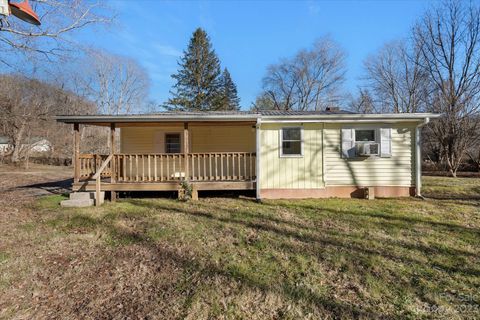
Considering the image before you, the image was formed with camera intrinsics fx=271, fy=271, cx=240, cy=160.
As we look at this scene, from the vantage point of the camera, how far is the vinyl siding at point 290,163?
8984 millimetres

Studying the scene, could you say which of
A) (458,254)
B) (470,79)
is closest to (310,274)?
(458,254)

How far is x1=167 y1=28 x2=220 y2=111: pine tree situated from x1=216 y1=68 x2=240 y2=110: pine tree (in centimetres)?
59

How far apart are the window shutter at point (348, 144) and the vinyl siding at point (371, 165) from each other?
146mm

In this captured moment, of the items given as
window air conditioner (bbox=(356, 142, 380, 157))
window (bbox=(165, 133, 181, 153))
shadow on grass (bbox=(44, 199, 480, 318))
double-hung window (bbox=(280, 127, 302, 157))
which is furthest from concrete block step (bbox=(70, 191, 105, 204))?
window air conditioner (bbox=(356, 142, 380, 157))

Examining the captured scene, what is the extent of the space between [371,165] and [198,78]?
1032 inches

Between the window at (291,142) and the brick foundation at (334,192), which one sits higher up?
the window at (291,142)

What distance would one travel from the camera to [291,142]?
911cm

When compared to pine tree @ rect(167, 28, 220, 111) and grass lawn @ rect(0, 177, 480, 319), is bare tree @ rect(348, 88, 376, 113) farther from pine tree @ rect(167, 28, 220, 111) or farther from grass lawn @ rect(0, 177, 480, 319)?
grass lawn @ rect(0, 177, 480, 319)

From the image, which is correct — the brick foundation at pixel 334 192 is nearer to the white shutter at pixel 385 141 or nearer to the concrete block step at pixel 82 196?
the white shutter at pixel 385 141

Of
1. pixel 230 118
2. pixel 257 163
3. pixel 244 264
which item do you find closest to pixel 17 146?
pixel 230 118

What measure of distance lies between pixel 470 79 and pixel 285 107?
19.9 metres

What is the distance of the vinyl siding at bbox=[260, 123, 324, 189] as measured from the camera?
898cm

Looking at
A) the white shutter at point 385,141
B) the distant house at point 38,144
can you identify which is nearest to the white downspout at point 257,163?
the white shutter at point 385,141

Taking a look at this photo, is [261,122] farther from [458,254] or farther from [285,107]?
[285,107]
